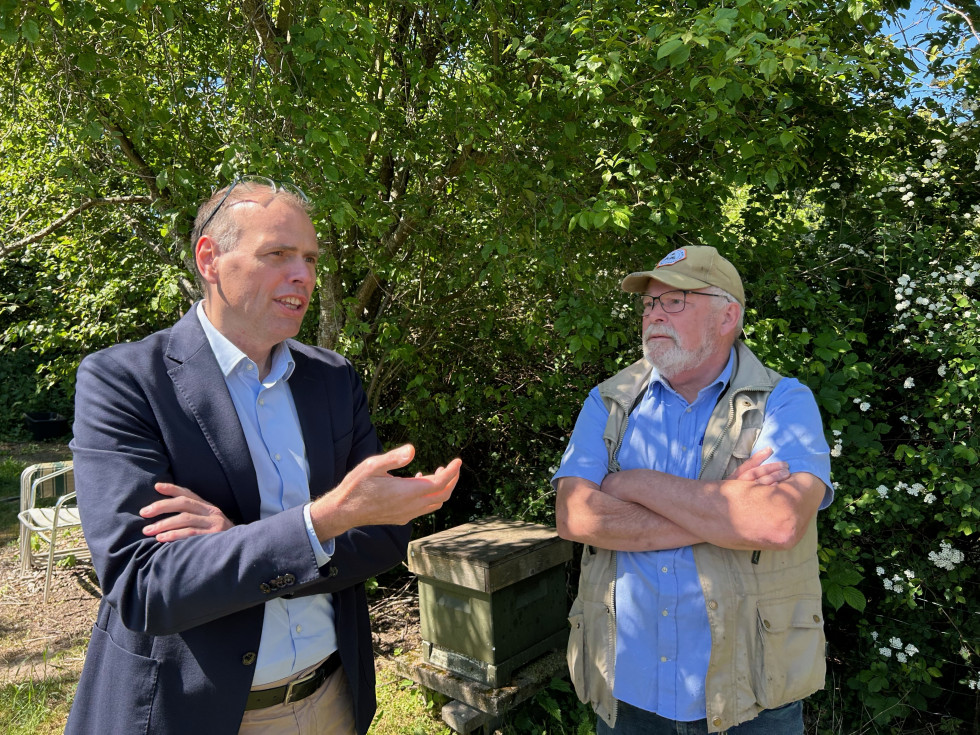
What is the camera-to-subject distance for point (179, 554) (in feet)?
4.66

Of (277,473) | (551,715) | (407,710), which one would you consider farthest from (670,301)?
(407,710)

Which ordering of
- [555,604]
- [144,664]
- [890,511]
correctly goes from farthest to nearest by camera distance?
[555,604], [890,511], [144,664]

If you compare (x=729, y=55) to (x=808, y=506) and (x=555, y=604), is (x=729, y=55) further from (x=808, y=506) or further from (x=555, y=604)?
(x=555, y=604)

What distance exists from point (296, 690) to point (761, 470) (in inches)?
56.0

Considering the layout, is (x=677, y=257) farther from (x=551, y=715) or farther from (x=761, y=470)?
(x=551, y=715)

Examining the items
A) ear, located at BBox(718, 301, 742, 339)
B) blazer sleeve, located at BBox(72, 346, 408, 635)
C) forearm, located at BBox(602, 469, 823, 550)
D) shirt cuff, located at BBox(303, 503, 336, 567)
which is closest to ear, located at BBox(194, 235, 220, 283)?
blazer sleeve, located at BBox(72, 346, 408, 635)

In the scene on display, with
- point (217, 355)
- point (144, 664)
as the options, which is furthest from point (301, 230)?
point (144, 664)

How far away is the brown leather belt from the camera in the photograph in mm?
1708

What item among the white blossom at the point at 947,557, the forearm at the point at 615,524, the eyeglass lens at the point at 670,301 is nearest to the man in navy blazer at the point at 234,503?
the forearm at the point at 615,524

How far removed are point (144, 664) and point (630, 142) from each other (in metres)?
2.63

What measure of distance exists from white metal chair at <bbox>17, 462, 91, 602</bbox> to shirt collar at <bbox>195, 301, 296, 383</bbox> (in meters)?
4.67

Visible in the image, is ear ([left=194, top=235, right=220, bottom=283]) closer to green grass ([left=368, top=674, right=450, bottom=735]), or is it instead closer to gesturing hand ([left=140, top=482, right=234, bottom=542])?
gesturing hand ([left=140, top=482, right=234, bottom=542])

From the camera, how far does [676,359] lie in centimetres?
239

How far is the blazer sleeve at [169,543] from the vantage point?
141cm
